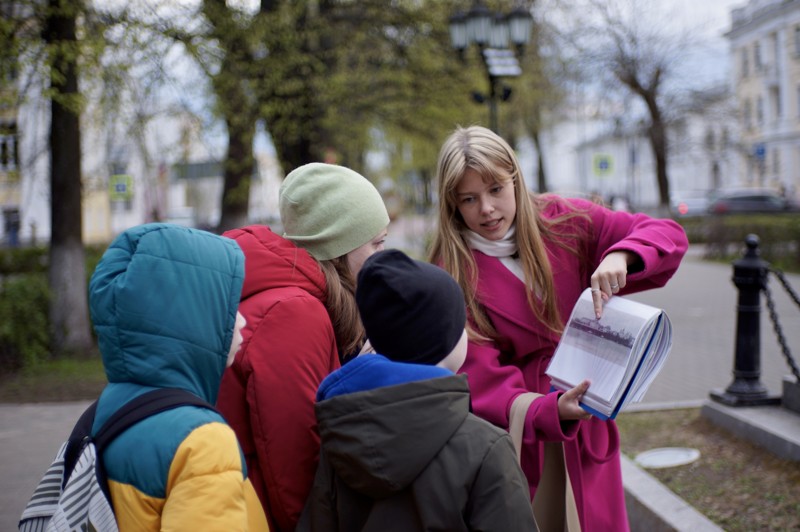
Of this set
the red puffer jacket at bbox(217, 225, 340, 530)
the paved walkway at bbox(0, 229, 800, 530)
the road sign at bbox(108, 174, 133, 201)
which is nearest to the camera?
the red puffer jacket at bbox(217, 225, 340, 530)

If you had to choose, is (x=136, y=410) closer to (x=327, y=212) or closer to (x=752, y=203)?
(x=327, y=212)

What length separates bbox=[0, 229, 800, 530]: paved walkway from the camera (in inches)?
219

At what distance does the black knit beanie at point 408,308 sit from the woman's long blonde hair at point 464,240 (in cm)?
61

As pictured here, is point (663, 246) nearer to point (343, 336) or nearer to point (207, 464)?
point (343, 336)

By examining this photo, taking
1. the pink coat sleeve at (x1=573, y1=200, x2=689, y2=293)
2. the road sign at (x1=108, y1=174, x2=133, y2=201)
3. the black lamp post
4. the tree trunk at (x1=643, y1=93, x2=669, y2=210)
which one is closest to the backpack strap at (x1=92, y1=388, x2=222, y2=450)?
the pink coat sleeve at (x1=573, y1=200, x2=689, y2=293)

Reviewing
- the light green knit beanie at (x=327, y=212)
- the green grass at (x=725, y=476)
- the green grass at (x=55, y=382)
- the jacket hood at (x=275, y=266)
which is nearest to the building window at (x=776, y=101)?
the green grass at (x=55, y=382)

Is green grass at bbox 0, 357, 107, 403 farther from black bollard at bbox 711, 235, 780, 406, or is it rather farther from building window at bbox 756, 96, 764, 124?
building window at bbox 756, 96, 764, 124

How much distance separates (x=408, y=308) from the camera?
6.00ft

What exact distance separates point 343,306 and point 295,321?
23 cm

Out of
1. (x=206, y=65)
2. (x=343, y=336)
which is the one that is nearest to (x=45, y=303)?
(x=206, y=65)

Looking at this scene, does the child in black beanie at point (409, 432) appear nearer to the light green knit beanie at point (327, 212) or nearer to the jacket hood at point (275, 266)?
the jacket hood at point (275, 266)

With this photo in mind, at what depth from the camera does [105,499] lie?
5.78 ft

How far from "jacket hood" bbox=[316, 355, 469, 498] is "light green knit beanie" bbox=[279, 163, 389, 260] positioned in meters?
0.55

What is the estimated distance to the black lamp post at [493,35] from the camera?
1167cm
